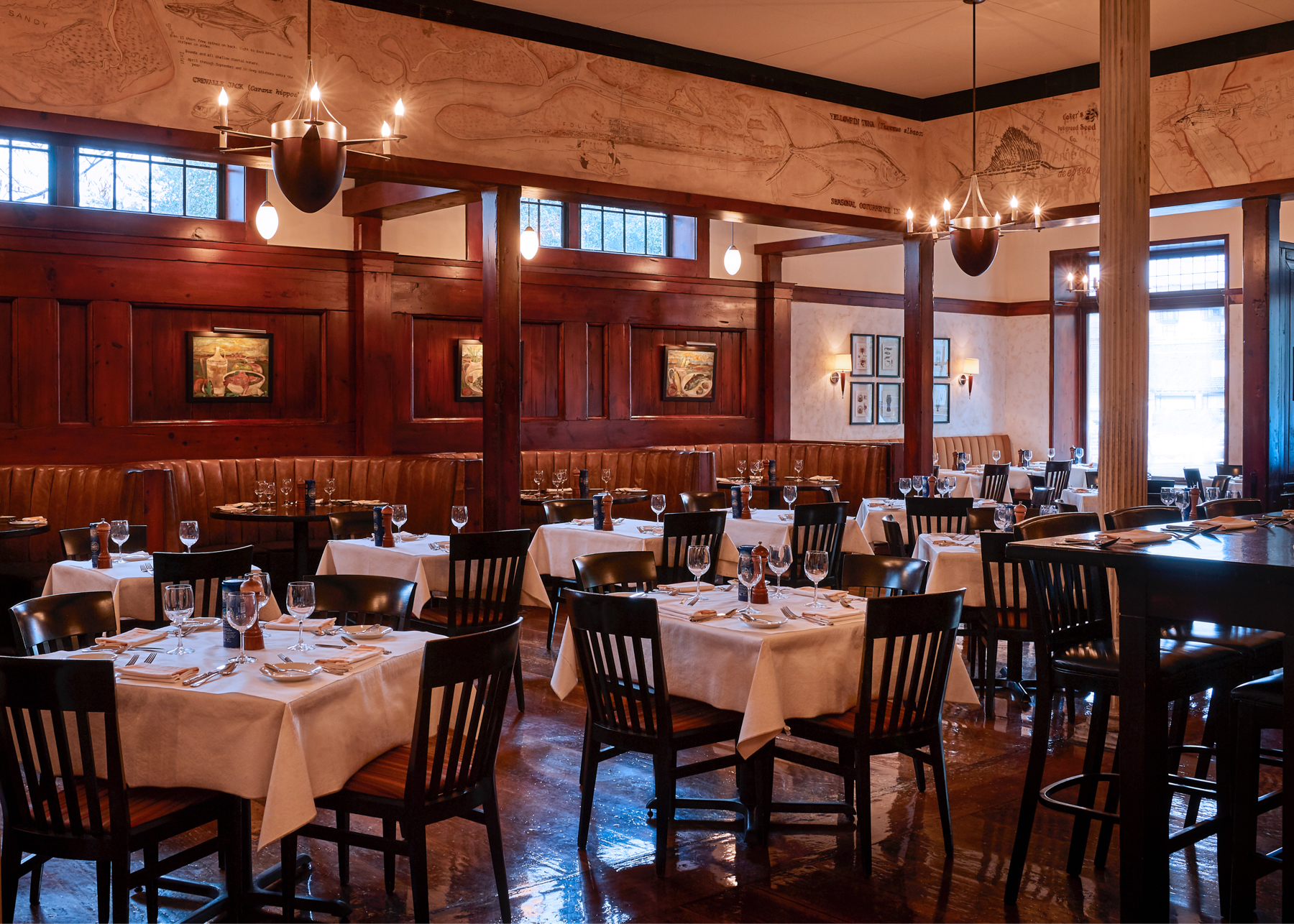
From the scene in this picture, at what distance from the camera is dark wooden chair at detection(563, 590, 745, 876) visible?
3568mm

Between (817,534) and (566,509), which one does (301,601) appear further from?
(566,509)

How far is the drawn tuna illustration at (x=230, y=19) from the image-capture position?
665 centimetres

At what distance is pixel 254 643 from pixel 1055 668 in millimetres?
2498

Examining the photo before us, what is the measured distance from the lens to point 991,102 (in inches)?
384

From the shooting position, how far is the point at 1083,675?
3479 millimetres

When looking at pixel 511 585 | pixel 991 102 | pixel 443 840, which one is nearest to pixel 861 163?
pixel 991 102

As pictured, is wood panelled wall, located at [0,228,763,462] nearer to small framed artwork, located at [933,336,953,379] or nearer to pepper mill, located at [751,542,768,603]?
small framed artwork, located at [933,336,953,379]

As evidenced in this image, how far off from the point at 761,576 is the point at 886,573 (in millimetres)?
→ 590

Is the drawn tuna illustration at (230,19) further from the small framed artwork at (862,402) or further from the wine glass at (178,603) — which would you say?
the small framed artwork at (862,402)

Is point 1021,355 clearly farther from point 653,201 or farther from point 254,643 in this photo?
point 254,643

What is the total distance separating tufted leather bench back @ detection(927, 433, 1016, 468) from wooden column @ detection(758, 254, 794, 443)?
261cm

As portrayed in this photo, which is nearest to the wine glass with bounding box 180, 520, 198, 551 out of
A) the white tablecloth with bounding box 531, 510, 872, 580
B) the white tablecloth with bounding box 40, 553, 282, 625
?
the white tablecloth with bounding box 40, 553, 282, 625

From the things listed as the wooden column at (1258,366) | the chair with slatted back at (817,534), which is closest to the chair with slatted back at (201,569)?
the chair with slatted back at (817,534)

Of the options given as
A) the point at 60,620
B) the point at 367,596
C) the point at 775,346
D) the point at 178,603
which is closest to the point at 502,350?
the point at 367,596
